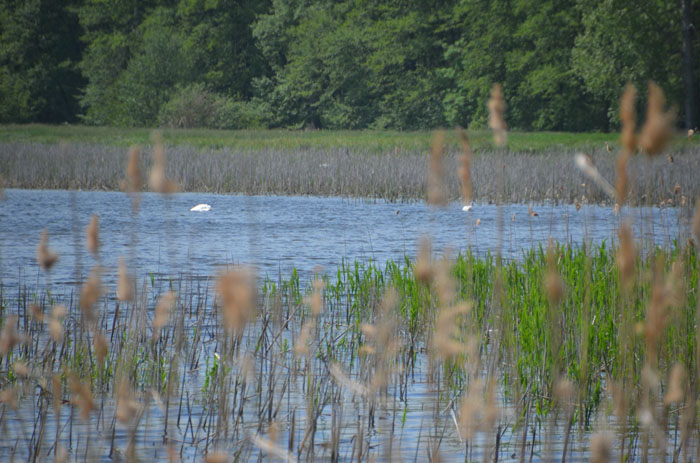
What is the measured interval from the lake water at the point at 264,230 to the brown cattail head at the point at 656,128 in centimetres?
665

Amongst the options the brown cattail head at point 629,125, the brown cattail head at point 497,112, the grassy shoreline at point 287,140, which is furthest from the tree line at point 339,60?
the brown cattail head at point 629,125

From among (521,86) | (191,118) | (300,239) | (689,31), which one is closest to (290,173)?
(300,239)

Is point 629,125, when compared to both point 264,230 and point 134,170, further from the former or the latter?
point 264,230

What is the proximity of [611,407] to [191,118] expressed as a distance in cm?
3783

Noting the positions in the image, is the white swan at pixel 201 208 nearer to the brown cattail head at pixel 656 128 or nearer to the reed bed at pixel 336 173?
the reed bed at pixel 336 173

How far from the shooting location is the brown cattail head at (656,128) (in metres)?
1.84

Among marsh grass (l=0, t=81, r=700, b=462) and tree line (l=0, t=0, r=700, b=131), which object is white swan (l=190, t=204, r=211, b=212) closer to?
marsh grass (l=0, t=81, r=700, b=462)

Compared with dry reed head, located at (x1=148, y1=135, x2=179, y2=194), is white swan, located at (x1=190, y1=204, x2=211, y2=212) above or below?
below

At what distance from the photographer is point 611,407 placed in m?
4.95

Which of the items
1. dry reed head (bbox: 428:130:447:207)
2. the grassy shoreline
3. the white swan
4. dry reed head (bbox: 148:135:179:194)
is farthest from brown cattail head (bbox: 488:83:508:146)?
the grassy shoreline

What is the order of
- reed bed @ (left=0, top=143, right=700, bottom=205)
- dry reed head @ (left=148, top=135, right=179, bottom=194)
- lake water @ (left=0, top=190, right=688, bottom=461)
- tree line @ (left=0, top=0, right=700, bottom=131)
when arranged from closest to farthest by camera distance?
dry reed head @ (left=148, top=135, right=179, bottom=194), lake water @ (left=0, top=190, right=688, bottom=461), reed bed @ (left=0, top=143, right=700, bottom=205), tree line @ (left=0, top=0, right=700, bottom=131)

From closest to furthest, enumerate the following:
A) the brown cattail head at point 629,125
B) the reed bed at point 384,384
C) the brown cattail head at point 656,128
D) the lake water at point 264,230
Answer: the brown cattail head at point 656,128 → the brown cattail head at point 629,125 → the reed bed at point 384,384 → the lake water at point 264,230

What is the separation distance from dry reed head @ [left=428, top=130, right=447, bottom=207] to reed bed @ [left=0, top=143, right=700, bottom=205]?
15.0 m

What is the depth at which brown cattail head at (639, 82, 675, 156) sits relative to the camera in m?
1.84
